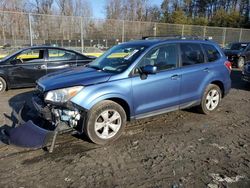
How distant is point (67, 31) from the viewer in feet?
44.9

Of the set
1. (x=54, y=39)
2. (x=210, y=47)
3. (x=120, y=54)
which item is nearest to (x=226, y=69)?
(x=210, y=47)

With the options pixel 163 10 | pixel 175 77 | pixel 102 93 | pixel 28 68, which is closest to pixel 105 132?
pixel 102 93

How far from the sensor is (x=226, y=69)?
20.8ft

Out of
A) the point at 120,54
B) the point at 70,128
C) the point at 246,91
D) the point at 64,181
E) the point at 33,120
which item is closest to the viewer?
the point at 64,181

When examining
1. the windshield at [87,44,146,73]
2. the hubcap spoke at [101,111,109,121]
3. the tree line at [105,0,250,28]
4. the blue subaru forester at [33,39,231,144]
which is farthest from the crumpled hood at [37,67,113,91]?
the tree line at [105,0,250,28]

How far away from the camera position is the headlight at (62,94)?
13.8 feet

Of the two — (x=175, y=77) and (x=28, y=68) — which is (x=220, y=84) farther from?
(x=28, y=68)

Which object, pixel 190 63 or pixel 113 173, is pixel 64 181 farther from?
pixel 190 63

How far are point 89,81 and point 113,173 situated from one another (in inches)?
61.1

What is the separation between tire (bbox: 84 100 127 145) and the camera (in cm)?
428

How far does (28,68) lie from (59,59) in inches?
42.2

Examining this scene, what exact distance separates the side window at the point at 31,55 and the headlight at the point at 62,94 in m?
4.90

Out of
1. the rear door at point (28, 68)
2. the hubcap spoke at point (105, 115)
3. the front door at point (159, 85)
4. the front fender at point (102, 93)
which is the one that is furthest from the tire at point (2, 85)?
A: the front door at point (159, 85)

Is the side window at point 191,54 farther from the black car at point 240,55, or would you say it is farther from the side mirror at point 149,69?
the black car at point 240,55
